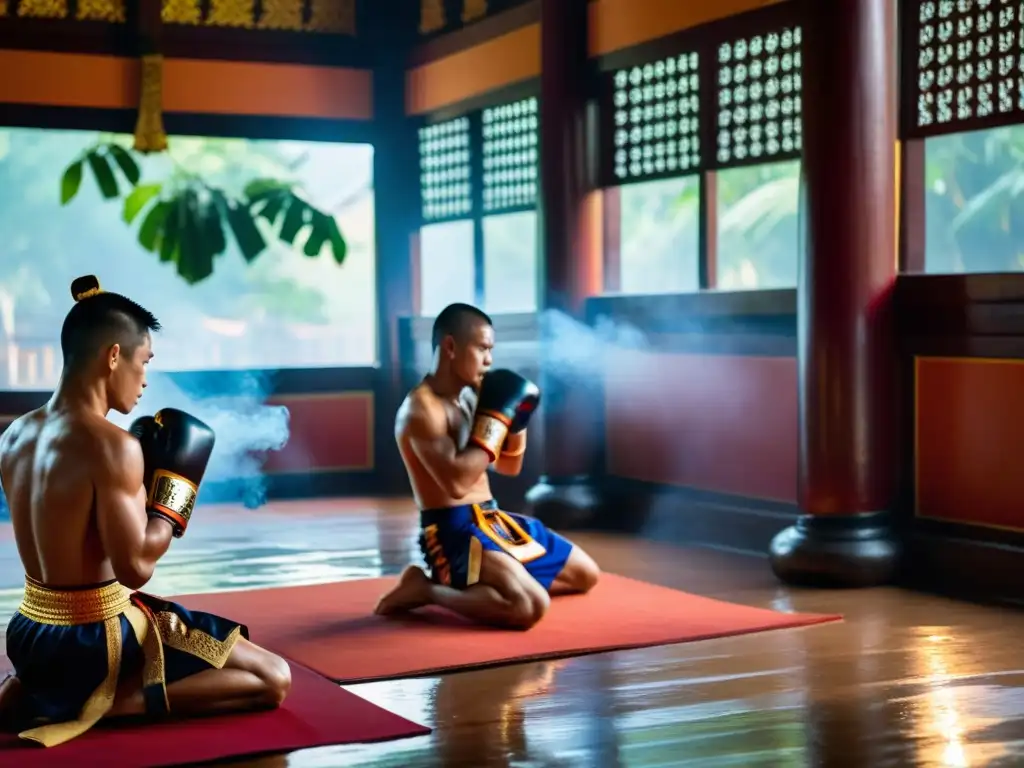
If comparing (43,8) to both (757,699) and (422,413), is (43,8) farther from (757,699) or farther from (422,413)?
(757,699)

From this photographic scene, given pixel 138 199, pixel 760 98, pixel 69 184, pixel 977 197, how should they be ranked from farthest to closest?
pixel 977 197, pixel 138 199, pixel 69 184, pixel 760 98

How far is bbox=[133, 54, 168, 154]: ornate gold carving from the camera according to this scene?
330 inches

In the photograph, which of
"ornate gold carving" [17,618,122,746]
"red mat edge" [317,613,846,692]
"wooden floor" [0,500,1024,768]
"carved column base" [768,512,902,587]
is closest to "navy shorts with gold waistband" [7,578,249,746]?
"ornate gold carving" [17,618,122,746]

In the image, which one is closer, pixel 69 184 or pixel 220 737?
pixel 220 737

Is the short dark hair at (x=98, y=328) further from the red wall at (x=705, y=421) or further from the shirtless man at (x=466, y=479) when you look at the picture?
the red wall at (x=705, y=421)

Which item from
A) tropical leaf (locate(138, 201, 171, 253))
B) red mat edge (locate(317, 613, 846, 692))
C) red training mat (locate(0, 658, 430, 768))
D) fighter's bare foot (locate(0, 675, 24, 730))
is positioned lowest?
red mat edge (locate(317, 613, 846, 692))

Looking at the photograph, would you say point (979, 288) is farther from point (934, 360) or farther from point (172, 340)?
point (172, 340)

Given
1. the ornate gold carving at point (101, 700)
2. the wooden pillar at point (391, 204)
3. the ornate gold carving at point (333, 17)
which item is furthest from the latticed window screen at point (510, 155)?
the ornate gold carving at point (101, 700)

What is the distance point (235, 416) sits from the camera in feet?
29.2

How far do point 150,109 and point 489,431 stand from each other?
4556 millimetres

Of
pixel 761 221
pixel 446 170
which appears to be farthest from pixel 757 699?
pixel 761 221

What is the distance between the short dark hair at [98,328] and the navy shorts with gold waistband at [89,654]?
1.64 feet

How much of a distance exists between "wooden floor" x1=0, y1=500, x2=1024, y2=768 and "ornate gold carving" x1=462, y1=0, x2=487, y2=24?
384 centimetres

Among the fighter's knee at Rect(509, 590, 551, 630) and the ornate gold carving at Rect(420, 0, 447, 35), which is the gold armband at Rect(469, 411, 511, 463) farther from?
the ornate gold carving at Rect(420, 0, 447, 35)
